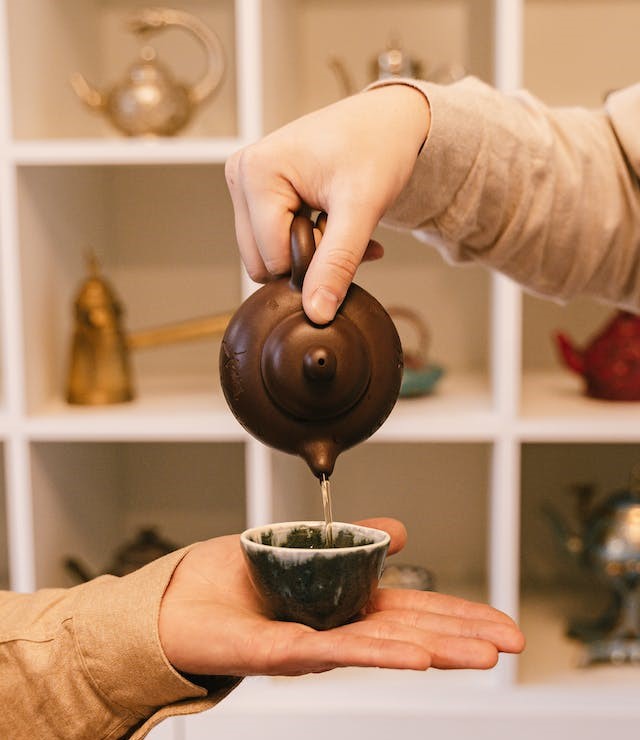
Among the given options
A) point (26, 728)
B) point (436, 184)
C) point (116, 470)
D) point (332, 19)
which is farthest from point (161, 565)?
point (332, 19)

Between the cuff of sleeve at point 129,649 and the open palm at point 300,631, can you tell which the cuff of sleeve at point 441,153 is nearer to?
the open palm at point 300,631

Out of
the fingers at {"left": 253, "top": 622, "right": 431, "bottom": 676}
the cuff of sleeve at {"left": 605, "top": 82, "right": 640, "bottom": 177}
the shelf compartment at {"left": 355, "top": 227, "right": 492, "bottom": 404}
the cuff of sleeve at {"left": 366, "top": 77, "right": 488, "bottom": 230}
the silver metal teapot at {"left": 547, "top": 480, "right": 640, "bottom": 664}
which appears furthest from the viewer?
the shelf compartment at {"left": 355, "top": 227, "right": 492, "bottom": 404}

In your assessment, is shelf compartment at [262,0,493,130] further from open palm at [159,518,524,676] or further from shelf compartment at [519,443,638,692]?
open palm at [159,518,524,676]

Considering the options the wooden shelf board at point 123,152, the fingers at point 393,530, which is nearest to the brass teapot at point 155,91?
the wooden shelf board at point 123,152

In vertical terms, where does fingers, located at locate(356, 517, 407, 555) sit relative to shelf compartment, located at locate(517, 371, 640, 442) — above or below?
below

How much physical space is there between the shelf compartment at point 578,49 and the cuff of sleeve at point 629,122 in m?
0.93

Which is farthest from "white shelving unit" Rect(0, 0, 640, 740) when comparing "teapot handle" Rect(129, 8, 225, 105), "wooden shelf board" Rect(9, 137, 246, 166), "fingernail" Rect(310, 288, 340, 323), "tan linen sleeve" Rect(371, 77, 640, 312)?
"fingernail" Rect(310, 288, 340, 323)

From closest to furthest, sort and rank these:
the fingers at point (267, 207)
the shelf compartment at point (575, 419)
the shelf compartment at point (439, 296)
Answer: the fingers at point (267, 207) → the shelf compartment at point (575, 419) → the shelf compartment at point (439, 296)

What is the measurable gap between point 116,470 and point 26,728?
124 centimetres

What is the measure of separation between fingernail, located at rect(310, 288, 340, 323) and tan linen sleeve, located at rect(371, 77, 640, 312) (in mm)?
236

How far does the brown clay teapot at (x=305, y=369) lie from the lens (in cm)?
82

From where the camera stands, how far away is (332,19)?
2.04m

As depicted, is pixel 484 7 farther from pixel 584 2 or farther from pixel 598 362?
pixel 598 362

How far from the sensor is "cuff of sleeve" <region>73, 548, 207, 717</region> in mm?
894
